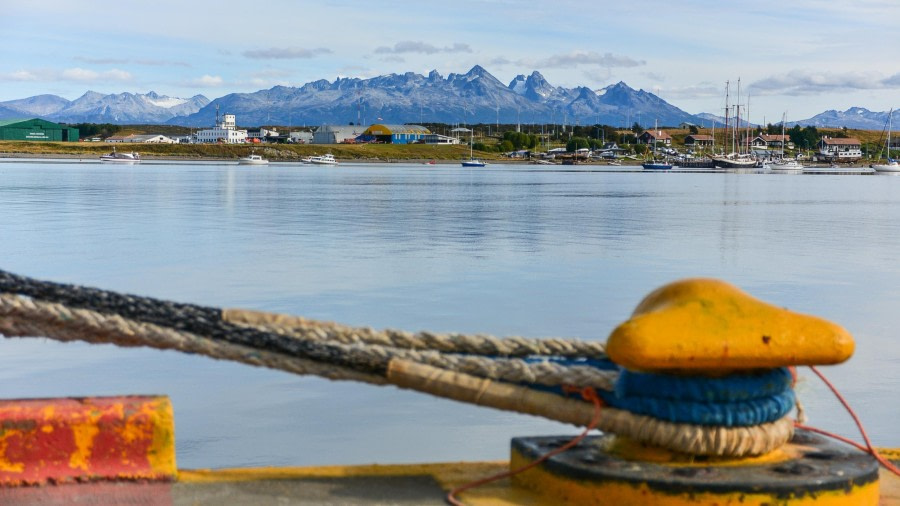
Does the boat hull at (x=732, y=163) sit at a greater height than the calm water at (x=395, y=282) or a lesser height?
greater

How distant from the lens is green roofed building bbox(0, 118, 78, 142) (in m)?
182

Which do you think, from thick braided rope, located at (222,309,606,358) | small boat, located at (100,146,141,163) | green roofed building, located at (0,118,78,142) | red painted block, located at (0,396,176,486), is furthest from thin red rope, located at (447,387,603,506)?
green roofed building, located at (0,118,78,142)

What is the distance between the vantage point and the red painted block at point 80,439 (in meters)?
4.04

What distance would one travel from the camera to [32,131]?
184m

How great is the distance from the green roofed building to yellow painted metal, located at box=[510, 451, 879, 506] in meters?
193

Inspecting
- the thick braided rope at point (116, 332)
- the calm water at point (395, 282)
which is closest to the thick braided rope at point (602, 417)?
the thick braided rope at point (116, 332)

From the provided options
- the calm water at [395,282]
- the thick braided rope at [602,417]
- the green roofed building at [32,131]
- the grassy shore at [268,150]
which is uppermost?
the green roofed building at [32,131]

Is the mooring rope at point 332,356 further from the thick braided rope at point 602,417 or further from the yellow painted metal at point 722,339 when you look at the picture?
the yellow painted metal at point 722,339

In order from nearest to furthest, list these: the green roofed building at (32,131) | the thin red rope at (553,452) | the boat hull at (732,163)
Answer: the thin red rope at (553,452)
the boat hull at (732,163)
the green roofed building at (32,131)

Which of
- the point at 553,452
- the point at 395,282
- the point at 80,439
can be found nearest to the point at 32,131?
the point at 395,282

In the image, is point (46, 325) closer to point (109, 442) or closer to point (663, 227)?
point (109, 442)

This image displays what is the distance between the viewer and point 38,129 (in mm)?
185500

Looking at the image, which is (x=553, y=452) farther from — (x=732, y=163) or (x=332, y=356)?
(x=732, y=163)

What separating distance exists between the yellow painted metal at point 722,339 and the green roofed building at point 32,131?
192836 millimetres
